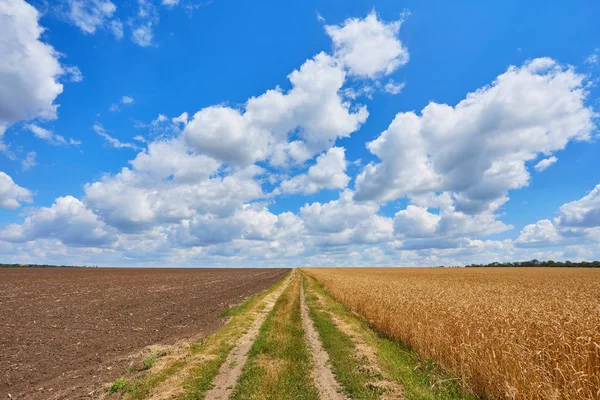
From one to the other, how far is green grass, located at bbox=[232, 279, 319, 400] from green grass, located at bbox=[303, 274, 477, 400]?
3.50 feet

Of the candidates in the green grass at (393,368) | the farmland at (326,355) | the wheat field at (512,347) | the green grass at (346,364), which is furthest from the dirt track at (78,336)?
the wheat field at (512,347)

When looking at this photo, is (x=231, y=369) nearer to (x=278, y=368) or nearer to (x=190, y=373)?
(x=190, y=373)

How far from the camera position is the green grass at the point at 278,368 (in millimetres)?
8312

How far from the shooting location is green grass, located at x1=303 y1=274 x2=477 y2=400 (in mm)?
8348

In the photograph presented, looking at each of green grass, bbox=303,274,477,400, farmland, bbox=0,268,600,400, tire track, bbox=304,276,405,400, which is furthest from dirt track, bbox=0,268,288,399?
tire track, bbox=304,276,405,400

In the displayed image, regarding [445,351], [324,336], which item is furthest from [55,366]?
[445,351]

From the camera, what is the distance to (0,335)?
14867mm

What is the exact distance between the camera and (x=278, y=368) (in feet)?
33.6

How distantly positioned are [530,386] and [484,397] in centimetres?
174

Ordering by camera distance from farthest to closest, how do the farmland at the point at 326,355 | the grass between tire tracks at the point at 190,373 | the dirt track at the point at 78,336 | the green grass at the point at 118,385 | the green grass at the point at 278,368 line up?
the dirt track at the point at 78,336 < the green grass at the point at 118,385 < the grass between tire tracks at the point at 190,373 < the green grass at the point at 278,368 < the farmland at the point at 326,355

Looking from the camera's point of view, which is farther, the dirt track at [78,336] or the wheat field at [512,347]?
the dirt track at [78,336]

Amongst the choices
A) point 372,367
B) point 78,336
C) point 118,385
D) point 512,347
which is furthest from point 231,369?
point 78,336

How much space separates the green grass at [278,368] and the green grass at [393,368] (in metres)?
1.07

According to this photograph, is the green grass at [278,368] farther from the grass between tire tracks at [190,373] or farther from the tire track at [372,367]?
the tire track at [372,367]
